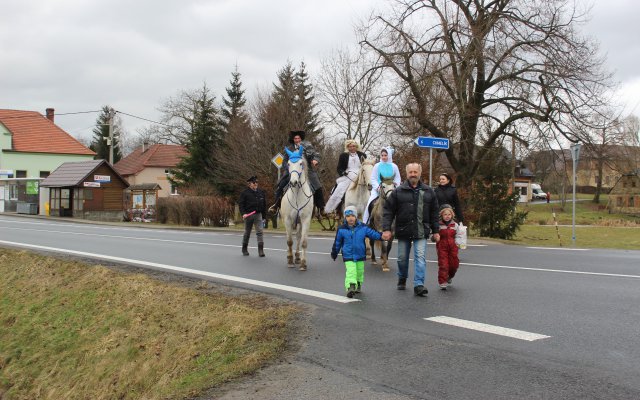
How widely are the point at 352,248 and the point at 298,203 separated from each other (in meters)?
3.34

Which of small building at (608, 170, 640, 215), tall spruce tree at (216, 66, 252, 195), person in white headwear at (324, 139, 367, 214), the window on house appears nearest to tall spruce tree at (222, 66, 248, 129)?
tall spruce tree at (216, 66, 252, 195)

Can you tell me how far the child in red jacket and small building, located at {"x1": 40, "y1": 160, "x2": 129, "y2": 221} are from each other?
39.7m

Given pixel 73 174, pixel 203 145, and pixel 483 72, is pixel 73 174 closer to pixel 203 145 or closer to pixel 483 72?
pixel 203 145

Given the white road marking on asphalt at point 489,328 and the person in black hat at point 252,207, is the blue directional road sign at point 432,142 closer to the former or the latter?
the person in black hat at point 252,207

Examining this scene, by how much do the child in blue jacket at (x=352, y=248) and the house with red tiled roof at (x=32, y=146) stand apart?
60.5m

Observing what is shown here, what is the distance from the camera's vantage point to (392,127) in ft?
107

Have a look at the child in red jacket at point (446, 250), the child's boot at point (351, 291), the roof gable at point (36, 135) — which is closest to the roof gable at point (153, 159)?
the roof gable at point (36, 135)

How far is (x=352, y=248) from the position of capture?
8102 mm

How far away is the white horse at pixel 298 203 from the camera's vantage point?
1095 cm

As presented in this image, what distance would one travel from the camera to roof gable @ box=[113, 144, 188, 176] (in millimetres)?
74925

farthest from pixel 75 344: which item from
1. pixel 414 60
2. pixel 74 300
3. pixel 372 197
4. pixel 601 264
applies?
pixel 414 60

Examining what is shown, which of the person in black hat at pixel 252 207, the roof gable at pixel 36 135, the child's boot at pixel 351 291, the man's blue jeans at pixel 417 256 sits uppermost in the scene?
the roof gable at pixel 36 135

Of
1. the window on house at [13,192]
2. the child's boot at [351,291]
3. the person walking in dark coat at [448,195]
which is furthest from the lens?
the window on house at [13,192]

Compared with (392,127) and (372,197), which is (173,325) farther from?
(392,127)
